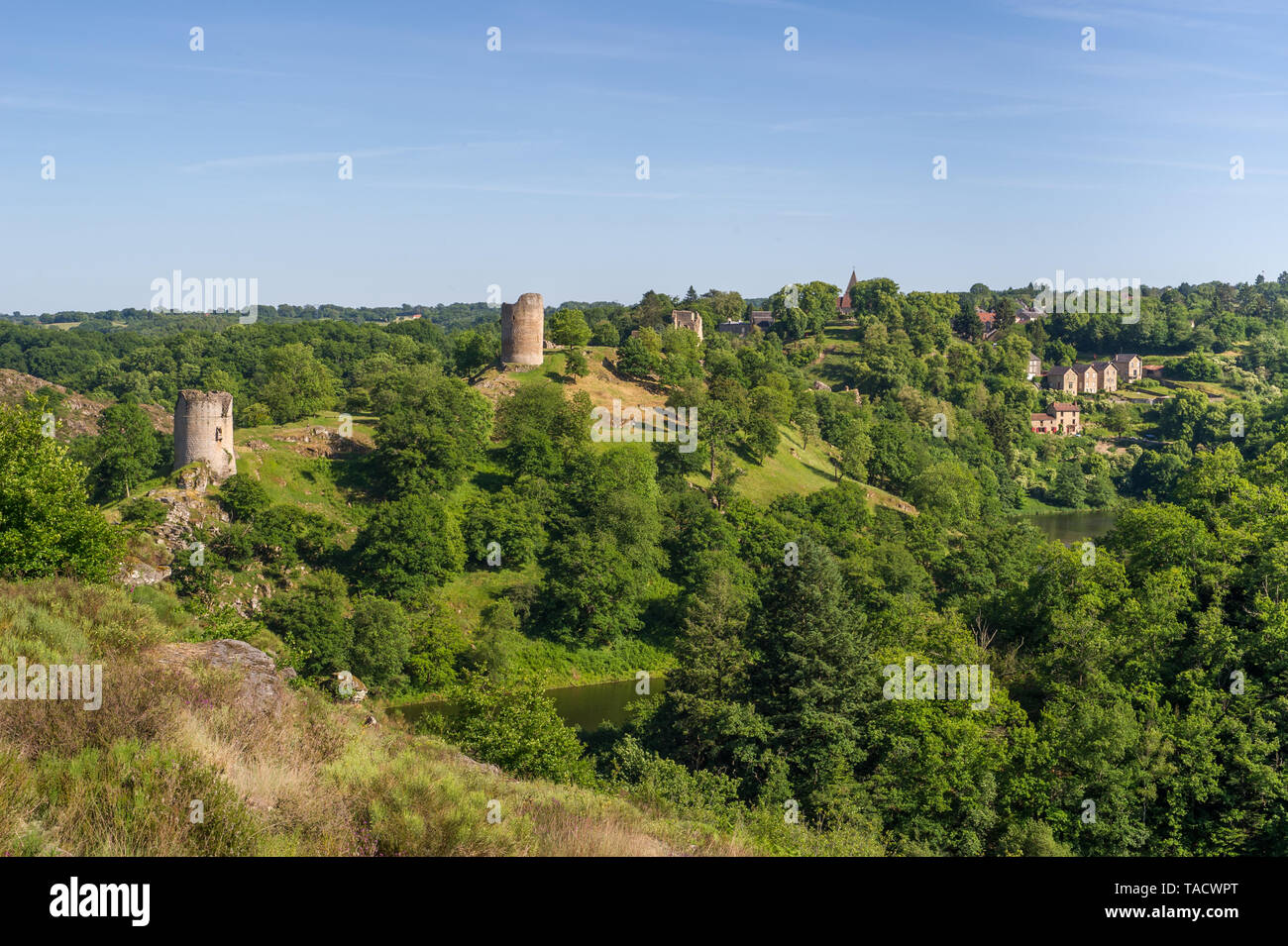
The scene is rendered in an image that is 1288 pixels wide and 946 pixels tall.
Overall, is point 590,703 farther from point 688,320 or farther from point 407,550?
point 688,320

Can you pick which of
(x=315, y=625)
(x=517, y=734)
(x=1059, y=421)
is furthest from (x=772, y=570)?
(x=1059, y=421)

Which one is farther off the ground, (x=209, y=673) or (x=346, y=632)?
(x=209, y=673)

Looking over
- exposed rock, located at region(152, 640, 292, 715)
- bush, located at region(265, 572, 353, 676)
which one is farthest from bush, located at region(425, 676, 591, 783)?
bush, located at region(265, 572, 353, 676)

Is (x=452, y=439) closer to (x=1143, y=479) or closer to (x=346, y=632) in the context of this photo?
(x=346, y=632)

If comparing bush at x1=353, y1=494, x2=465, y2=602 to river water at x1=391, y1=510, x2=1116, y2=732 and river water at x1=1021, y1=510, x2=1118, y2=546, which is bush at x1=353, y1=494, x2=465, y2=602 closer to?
river water at x1=391, y1=510, x2=1116, y2=732

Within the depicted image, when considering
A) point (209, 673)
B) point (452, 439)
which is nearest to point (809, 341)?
point (452, 439)

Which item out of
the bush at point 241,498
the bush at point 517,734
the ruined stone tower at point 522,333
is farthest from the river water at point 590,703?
the ruined stone tower at point 522,333
